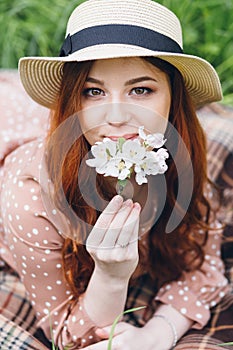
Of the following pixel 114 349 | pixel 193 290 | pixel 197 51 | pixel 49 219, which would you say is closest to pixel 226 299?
pixel 193 290

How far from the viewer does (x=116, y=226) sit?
52.0 inches

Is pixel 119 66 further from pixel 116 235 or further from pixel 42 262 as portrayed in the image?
pixel 42 262

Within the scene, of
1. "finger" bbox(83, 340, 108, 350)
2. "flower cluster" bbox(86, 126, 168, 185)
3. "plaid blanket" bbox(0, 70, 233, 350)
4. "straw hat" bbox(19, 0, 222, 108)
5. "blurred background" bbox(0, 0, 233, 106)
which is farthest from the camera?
"blurred background" bbox(0, 0, 233, 106)

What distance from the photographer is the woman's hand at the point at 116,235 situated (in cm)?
133

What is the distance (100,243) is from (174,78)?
1.37 feet

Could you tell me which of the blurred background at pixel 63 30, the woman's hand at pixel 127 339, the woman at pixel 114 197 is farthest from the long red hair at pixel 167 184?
the blurred background at pixel 63 30

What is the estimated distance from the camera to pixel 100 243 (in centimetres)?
135

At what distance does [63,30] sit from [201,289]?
1.36m

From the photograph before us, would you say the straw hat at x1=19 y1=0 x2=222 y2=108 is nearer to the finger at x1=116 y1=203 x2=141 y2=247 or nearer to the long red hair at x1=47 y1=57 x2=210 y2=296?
the long red hair at x1=47 y1=57 x2=210 y2=296

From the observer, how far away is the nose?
1.37 metres

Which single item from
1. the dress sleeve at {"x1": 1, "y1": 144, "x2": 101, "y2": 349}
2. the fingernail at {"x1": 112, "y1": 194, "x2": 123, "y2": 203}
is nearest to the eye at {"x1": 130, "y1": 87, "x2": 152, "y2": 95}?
the fingernail at {"x1": 112, "y1": 194, "x2": 123, "y2": 203}

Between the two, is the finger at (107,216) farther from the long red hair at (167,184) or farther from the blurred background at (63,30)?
the blurred background at (63,30)

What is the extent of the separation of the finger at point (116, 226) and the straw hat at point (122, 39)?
1.00 ft

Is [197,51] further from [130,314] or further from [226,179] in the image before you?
[130,314]
